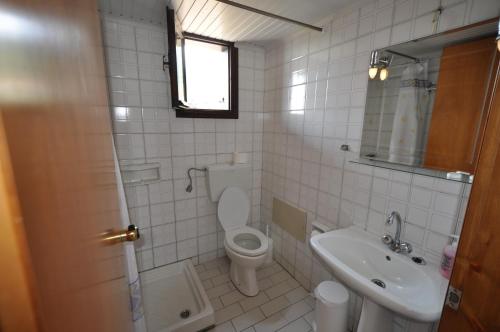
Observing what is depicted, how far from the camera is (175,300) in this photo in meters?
1.80

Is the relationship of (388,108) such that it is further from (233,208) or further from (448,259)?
(233,208)

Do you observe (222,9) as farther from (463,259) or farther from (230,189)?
(463,259)

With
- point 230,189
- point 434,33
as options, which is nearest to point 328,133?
point 434,33

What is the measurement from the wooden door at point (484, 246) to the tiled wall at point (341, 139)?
593 millimetres

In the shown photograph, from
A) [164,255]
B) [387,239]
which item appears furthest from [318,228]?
[164,255]

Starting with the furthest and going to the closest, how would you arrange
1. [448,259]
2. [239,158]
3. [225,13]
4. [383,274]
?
[239,158], [225,13], [383,274], [448,259]

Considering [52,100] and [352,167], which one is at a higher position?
[52,100]

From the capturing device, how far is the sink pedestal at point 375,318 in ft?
3.59

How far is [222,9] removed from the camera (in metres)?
1.40

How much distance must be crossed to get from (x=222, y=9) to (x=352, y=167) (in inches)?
53.2

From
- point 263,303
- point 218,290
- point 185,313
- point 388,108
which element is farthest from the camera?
A: point 218,290

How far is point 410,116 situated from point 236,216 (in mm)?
1630

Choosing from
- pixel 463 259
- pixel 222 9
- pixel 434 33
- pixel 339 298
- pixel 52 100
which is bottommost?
pixel 339 298

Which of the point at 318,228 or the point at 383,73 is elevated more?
the point at 383,73
